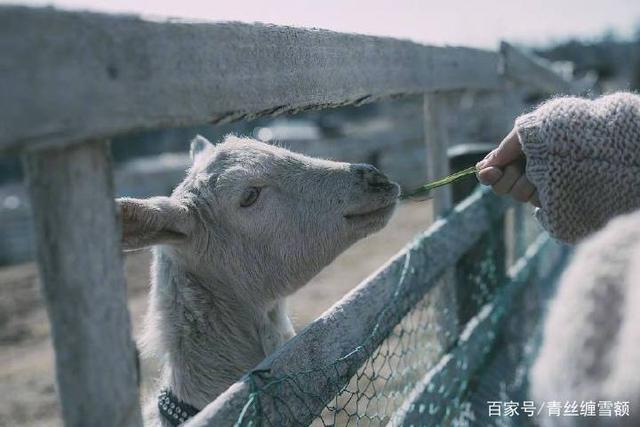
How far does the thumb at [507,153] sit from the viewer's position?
2.29m

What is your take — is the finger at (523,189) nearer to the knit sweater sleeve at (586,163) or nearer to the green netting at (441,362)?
the knit sweater sleeve at (586,163)

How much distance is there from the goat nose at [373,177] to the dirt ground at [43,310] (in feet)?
4.71

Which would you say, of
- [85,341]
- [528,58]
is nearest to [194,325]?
[85,341]

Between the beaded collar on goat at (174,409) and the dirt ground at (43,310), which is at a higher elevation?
the beaded collar on goat at (174,409)

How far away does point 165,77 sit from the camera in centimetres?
127

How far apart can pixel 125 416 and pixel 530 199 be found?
1571 mm

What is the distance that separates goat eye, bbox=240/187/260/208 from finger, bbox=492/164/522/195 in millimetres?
1115

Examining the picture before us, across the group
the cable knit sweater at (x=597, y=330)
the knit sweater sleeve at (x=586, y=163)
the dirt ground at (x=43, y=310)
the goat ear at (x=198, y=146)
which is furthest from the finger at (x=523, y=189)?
the dirt ground at (x=43, y=310)

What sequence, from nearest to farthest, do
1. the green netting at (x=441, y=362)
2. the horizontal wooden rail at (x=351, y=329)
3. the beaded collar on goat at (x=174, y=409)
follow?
1. the horizontal wooden rail at (x=351, y=329)
2. the green netting at (x=441, y=362)
3. the beaded collar on goat at (x=174, y=409)

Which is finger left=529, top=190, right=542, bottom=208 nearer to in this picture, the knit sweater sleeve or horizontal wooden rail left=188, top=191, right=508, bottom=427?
the knit sweater sleeve

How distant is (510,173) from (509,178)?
18mm

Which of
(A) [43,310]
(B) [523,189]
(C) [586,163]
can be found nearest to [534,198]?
(B) [523,189]

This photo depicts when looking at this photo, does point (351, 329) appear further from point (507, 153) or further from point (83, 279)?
point (83, 279)

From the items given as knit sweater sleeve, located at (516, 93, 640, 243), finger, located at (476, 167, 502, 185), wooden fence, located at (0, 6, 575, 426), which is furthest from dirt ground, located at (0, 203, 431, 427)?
wooden fence, located at (0, 6, 575, 426)
